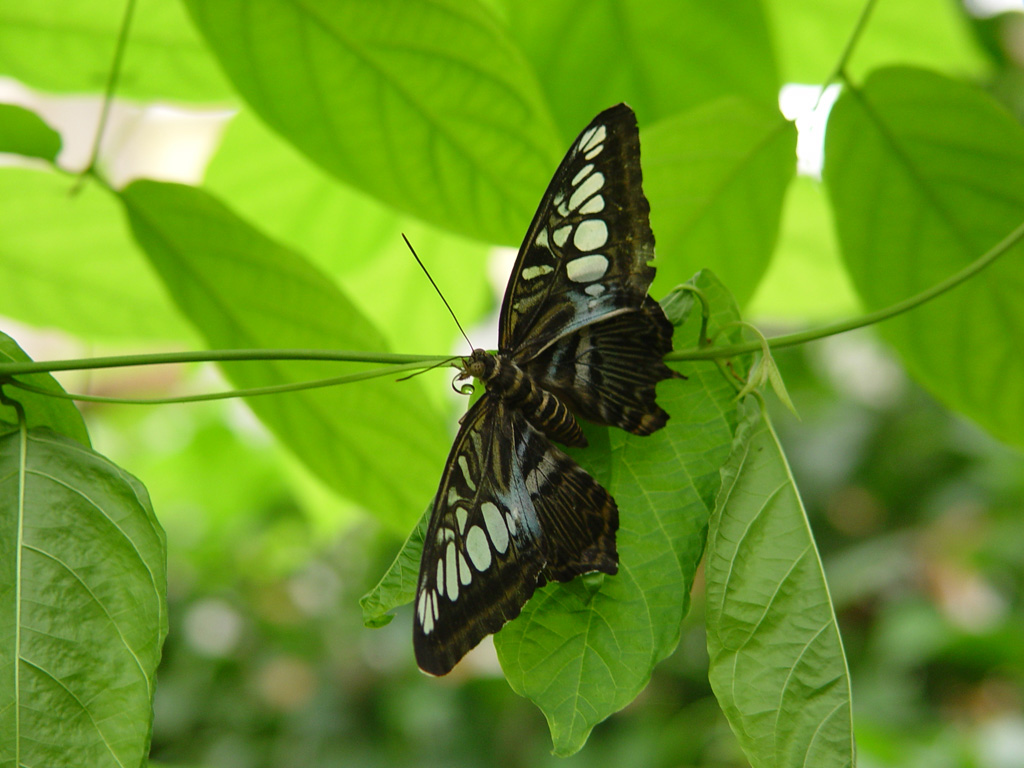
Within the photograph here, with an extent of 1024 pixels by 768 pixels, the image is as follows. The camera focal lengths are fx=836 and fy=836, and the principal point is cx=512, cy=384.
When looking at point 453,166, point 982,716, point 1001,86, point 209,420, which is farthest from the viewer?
point 1001,86

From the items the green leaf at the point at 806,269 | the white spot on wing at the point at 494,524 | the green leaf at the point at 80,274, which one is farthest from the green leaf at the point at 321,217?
the white spot on wing at the point at 494,524

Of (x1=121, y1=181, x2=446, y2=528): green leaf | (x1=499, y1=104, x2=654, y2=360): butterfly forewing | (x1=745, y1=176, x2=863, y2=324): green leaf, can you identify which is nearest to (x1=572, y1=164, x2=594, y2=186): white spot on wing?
(x1=499, y1=104, x2=654, y2=360): butterfly forewing

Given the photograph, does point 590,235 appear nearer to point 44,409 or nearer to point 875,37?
point 44,409

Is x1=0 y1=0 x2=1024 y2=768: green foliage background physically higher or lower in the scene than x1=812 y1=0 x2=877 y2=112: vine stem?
lower

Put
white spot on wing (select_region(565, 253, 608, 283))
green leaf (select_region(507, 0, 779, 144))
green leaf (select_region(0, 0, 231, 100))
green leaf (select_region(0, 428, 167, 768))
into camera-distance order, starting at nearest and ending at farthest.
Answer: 1. green leaf (select_region(0, 428, 167, 768))
2. white spot on wing (select_region(565, 253, 608, 283))
3. green leaf (select_region(507, 0, 779, 144))
4. green leaf (select_region(0, 0, 231, 100))

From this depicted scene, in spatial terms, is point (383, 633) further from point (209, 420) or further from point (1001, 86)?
point (1001, 86)

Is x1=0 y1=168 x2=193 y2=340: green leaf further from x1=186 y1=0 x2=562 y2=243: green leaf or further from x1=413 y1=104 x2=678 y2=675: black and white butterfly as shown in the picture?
x1=413 y1=104 x2=678 y2=675: black and white butterfly

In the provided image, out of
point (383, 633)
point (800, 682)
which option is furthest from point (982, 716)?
point (800, 682)
